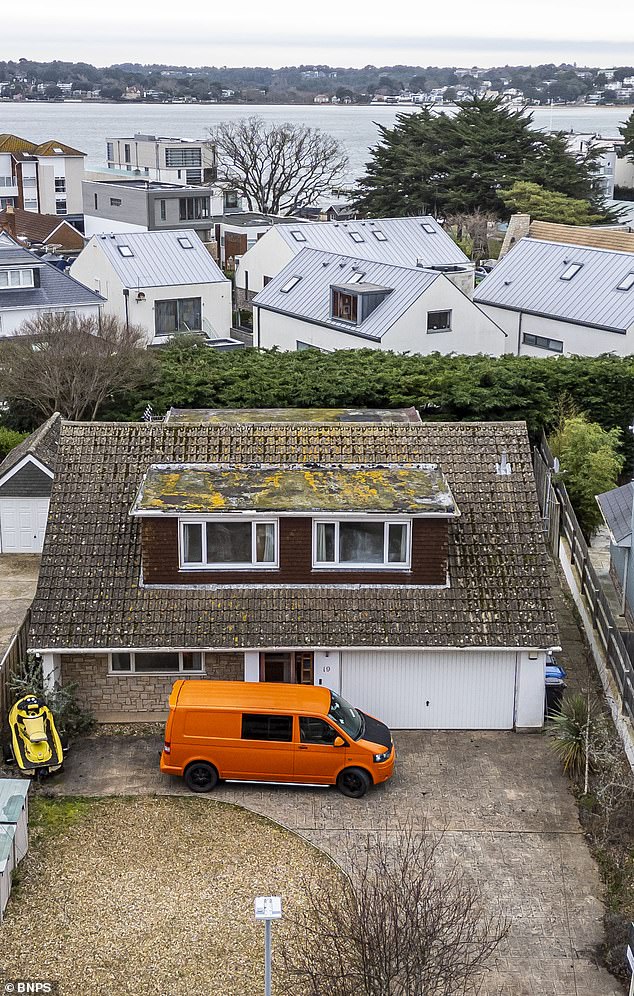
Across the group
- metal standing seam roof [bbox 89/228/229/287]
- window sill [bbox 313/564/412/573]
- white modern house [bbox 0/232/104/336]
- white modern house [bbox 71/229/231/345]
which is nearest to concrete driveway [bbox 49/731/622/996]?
window sill [bbox 313/564/412/573]

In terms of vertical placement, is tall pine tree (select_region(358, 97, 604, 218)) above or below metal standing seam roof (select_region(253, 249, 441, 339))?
above

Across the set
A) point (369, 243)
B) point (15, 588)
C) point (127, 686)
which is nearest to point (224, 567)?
point (127, 686)

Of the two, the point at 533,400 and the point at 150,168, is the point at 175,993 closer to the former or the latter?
the point at 533,400

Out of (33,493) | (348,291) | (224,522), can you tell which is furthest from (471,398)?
(224,522)

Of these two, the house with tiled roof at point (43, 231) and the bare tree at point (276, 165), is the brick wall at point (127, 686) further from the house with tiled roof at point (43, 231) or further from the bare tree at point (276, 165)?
the bare tree at point (276, 165)

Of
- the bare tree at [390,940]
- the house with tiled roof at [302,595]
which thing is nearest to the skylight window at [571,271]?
the house with tiled roof at [302,595]

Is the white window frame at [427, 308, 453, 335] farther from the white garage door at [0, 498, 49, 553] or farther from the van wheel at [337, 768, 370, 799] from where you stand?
the van wheel at [337, 768, 370, 799]

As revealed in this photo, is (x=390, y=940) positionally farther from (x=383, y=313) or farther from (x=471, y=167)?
(x=471, y=167)
